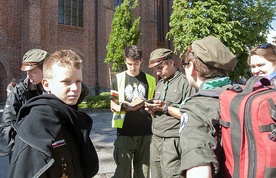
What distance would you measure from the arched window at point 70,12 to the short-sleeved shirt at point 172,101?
1801cm

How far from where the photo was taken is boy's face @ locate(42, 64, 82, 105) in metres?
1.69

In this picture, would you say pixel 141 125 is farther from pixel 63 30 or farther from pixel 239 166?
pixel 63 30

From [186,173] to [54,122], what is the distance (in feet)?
2.59

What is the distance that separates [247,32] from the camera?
64.5 feet

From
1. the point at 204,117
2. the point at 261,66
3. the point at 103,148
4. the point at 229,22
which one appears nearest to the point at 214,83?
the point at 204,117

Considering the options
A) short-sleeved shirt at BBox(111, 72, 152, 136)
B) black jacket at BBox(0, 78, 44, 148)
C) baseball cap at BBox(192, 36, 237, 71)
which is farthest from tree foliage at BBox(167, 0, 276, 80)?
baseball cap at BBox(192, 36, 237, 71)

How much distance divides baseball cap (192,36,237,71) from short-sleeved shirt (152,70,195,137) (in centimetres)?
149

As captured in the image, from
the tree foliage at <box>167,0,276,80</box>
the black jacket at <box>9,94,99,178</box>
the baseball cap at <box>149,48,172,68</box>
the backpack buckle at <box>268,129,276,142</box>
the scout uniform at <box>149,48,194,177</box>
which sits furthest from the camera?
the tree foliage at <box>167,0,276,80</box>

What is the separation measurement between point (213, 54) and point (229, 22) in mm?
19453

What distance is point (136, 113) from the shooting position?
356cm

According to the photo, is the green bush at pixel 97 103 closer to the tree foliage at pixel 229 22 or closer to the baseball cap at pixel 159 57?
the tree foliage at pixel 229 22

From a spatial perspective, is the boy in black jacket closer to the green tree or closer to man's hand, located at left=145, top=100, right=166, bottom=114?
man's hand, located at left=145, top=100, right=166, bottom=114

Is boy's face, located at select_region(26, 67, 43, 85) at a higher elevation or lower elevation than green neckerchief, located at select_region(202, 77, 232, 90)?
higher

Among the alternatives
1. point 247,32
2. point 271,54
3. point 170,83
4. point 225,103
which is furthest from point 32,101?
point 247,32
